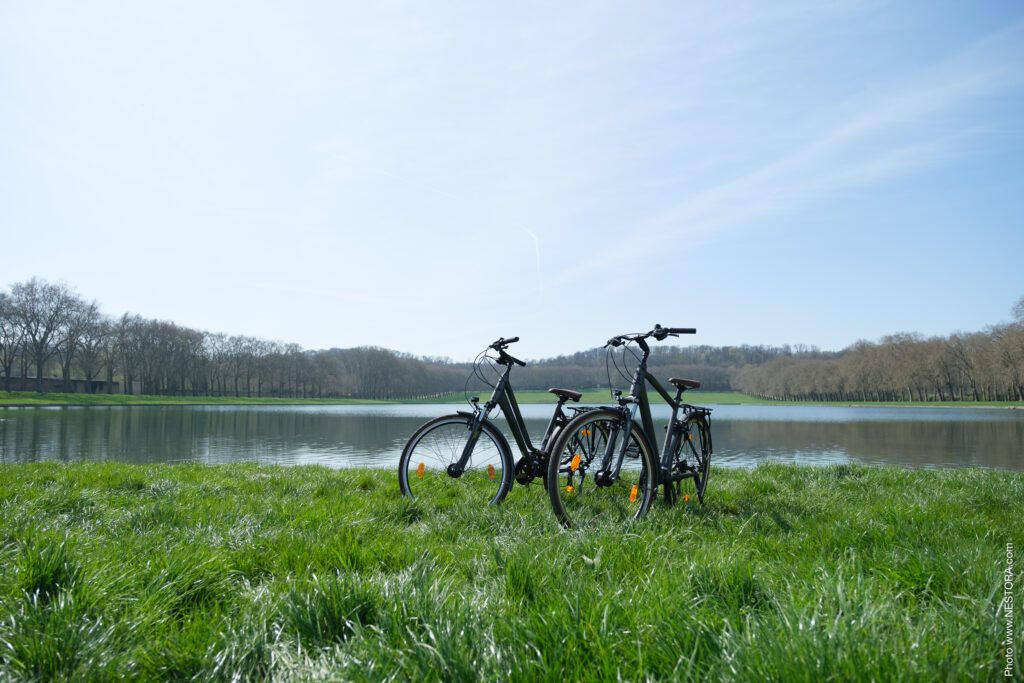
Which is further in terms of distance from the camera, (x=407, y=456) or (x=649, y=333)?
(x=407, y=456)

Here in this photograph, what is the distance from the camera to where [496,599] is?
2105mm

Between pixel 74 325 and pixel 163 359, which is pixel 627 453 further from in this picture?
pixel 163 359

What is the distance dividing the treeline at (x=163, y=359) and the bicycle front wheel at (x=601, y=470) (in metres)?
73.3

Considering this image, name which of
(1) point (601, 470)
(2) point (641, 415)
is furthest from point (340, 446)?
(1) point (601, 470)

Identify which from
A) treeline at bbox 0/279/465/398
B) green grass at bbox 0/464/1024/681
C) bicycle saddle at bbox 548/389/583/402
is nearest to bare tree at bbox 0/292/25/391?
treeline at bbox 0/279/465/398

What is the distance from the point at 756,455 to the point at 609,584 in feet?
56.8

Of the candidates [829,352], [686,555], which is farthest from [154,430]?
[829,352]

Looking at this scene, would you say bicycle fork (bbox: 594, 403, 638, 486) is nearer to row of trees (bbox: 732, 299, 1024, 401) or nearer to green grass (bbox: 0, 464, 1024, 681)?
green grass (bbox: 0, 464, 1024, 681)

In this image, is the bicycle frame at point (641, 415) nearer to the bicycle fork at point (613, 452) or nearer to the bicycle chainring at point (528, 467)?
the bicycle fork at point (613, 452)

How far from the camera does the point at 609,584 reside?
2277 mm

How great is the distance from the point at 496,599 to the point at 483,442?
10.4 ft

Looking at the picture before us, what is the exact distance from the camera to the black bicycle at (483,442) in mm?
5023

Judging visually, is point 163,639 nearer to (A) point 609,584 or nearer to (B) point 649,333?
(A) point 609,584

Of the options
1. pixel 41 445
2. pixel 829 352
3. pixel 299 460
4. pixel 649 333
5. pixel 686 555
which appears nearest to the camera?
pixel 686 555
